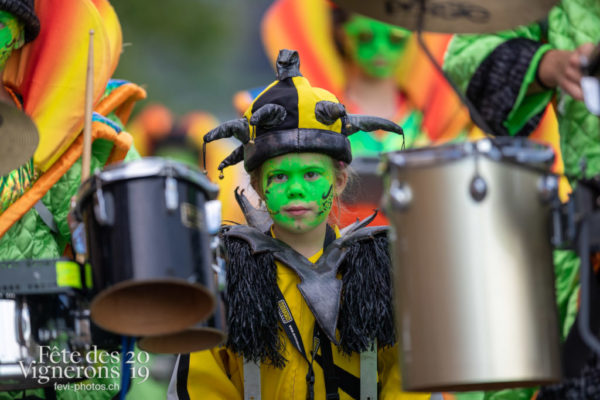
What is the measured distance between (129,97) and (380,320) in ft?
5.26

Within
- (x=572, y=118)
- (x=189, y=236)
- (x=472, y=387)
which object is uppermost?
(x=572, y=118)

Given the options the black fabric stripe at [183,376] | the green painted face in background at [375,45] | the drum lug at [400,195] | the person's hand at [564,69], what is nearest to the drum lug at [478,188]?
the drum lug at [400,195]

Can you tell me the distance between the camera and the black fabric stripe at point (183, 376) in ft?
9.74

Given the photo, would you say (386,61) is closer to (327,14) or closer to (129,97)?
(327,14)

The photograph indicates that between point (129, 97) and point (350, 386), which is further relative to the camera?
point (129, 97)

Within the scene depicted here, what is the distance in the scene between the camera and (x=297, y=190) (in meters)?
3.00

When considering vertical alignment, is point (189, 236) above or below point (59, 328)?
above

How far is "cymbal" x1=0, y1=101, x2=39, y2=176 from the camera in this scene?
2.75m

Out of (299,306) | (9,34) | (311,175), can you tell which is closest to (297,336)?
(299,306)

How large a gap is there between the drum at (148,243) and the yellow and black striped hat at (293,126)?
628 mm

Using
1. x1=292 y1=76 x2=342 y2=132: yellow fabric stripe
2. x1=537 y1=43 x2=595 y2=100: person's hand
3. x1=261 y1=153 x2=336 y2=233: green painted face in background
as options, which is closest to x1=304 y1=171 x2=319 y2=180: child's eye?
x1=261 y1=153 x2=336 y2=233: green painted face in background

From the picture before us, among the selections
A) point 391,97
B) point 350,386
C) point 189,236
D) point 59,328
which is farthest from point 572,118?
point 391,97

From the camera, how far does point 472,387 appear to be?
220 cm

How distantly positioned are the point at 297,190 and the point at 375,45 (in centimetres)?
205
